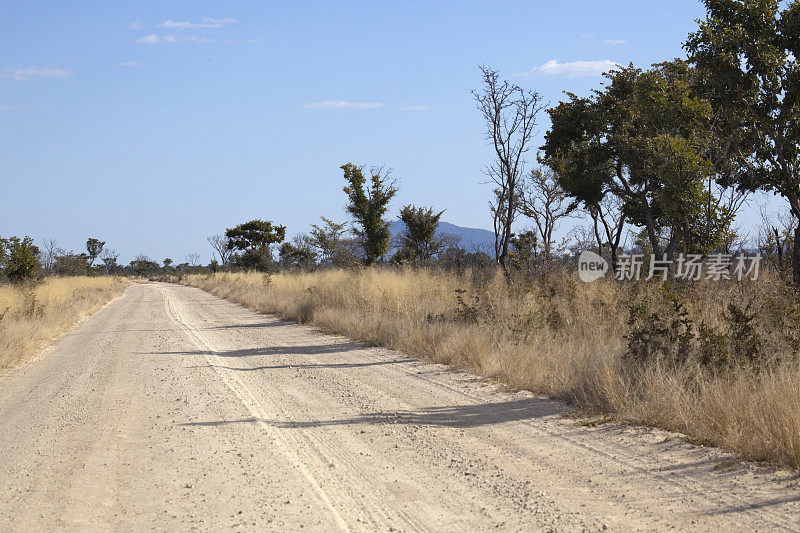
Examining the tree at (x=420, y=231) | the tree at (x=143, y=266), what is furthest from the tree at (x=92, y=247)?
the tree at (x=420, y=231)

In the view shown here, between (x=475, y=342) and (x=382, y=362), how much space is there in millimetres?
1615

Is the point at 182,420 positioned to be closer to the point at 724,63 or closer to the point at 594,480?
the point at 594,480

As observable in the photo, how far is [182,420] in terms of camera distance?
6773 mm

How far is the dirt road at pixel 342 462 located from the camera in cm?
419

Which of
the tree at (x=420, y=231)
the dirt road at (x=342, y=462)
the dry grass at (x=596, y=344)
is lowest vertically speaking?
the dirt road at (x=342, y=462)

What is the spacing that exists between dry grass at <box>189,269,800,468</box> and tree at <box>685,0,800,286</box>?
6.46ft

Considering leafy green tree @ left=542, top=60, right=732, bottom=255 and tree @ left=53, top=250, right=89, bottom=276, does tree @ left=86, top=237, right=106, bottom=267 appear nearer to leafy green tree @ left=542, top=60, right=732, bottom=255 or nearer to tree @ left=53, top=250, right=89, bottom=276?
tree @ left=53, top=250, right=89, bottom=276

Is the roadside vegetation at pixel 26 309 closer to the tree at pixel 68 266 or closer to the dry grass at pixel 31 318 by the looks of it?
the dry grass at pixel 31 318

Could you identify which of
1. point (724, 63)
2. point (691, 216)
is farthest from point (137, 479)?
point (691, 216)

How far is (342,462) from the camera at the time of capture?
5.38 meters

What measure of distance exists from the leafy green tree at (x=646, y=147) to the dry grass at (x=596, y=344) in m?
2.07

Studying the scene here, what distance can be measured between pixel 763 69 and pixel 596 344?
472 cm

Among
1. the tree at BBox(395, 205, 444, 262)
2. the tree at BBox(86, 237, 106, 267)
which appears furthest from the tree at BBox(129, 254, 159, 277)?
the tree at BBox(395, 205, 444, 262)

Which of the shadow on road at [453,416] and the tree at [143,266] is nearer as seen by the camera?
the shadow on road at [453,416]
